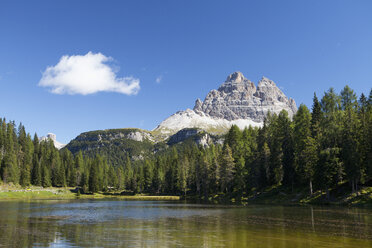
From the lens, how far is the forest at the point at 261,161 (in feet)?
206

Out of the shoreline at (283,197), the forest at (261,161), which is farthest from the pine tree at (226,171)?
the shoreline at (283,197)

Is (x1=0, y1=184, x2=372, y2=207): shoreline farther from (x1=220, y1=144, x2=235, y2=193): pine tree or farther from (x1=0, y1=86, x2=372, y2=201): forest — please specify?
(x1=220, y1=144, x2=235, y2=193): pine tree

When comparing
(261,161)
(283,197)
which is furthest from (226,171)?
(283,197)

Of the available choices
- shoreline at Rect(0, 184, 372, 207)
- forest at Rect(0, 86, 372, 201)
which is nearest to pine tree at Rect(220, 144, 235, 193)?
forest at Rect(0, 86, 372, 201)

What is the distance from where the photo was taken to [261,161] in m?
92.2

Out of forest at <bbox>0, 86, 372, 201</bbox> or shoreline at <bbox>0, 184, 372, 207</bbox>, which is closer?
shoreline at <bbox>0, 184, 372, 207</bbox>

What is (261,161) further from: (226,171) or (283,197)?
(283,197)

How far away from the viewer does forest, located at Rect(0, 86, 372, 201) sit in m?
62.7

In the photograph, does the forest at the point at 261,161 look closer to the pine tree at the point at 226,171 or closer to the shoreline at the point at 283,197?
the pine tree at the point at 226,171

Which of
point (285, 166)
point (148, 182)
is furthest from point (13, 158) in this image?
point (285, 166)

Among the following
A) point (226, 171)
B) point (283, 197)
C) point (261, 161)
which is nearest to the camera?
point (283, 197)

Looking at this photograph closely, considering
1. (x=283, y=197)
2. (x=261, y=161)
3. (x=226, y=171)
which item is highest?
(x=261, y=161)

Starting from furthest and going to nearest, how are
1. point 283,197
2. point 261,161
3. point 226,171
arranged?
point 226,171, point 261,161, point 283,197

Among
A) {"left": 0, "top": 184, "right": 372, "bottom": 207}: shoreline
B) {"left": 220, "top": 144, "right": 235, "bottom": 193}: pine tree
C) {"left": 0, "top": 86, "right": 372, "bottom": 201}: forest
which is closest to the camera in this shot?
{"left": 0, "top": 184, "right": 372, "bottom": 207}: shoreline
